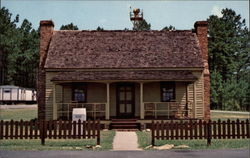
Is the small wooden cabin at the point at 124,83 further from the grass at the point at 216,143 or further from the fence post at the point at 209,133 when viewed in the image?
the fence post at the point at 209,133

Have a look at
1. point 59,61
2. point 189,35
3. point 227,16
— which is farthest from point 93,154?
point 227,16

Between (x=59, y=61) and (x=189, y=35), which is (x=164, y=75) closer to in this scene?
(x=189, y=35)

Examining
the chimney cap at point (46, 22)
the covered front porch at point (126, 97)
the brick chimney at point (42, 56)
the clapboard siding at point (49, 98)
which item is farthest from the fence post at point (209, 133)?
the chimney cap at point (46, 22)

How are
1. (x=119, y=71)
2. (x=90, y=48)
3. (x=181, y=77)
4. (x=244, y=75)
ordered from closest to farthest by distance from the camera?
1. (x=181, y=77)
2. (x=119, y=71)
3. (x=90, y=48)
4. (x=244, y=75)

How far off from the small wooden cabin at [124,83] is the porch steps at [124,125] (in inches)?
36.5

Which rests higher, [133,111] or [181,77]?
[181,77]

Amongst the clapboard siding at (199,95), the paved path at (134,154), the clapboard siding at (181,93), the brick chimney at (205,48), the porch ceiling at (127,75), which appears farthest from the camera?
the brick chimney at (205,48)

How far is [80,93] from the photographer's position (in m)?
24.8

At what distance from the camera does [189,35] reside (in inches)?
1084

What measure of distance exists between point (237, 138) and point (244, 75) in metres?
55.7

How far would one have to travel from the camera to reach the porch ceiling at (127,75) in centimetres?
2298

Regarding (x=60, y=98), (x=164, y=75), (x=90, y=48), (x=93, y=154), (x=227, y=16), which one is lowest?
(x=93, y=154)

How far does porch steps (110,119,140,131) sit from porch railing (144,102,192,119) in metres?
1.76

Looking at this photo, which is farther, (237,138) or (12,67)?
(12,67)
